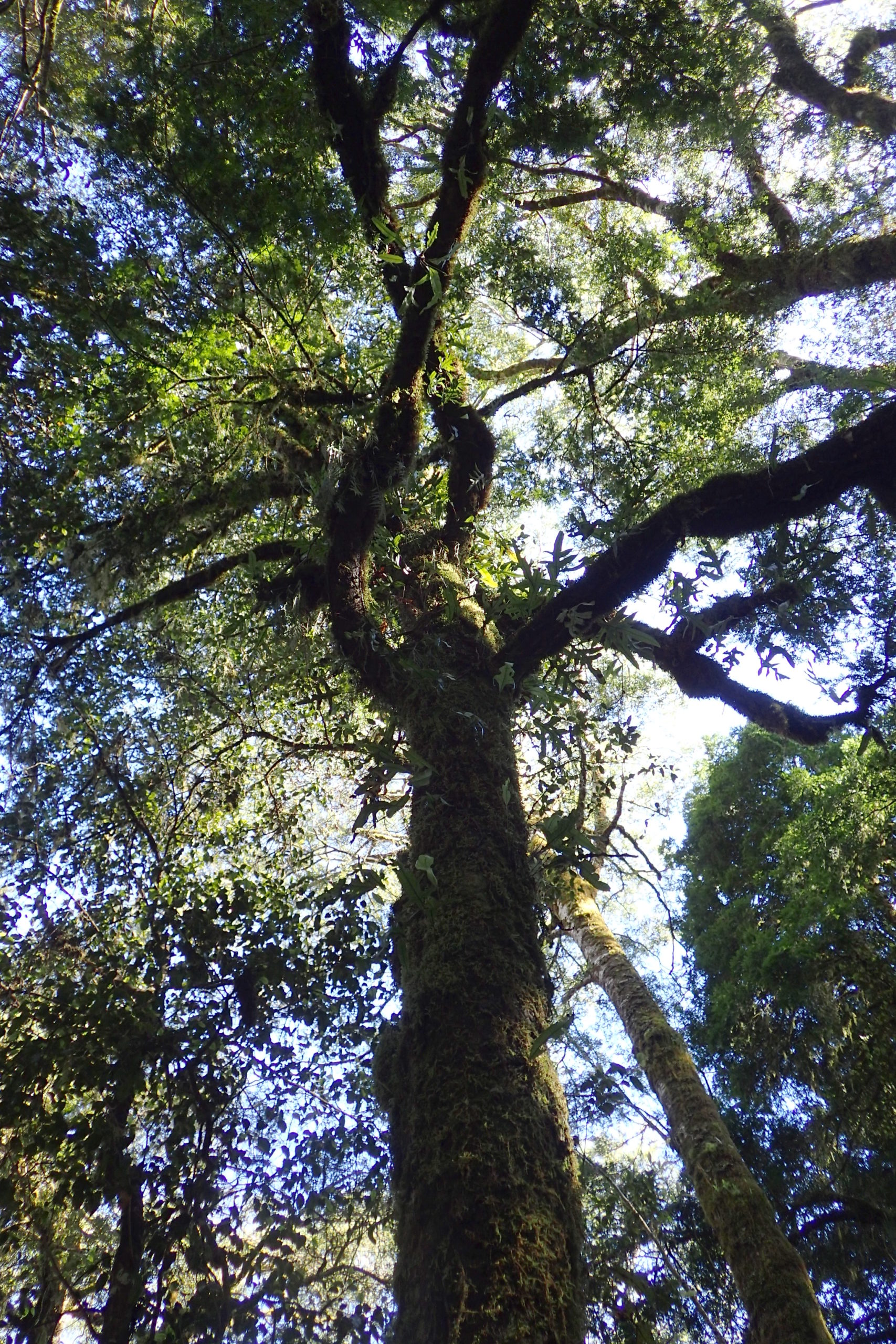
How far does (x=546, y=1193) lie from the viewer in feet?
6.81

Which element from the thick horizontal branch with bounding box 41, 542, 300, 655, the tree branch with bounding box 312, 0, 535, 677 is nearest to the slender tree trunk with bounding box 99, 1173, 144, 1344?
the tree branch with bounding box 312, 0, 535, 677

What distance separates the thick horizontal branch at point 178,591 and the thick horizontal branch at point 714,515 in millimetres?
1769

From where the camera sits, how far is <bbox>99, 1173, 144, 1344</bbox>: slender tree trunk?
2.61m

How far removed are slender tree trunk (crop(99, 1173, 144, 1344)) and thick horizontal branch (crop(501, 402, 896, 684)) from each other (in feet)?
9.02

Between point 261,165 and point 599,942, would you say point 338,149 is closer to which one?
point 261,165

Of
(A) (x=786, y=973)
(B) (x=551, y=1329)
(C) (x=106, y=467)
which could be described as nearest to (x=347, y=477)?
(C) (x=106, y=467)

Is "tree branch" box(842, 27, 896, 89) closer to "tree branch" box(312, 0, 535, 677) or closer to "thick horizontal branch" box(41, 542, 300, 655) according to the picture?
"tree branch" box(312, 0, 535, 677)

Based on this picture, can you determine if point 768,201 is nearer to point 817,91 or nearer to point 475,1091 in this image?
point 817,91

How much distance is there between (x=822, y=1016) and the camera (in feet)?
24.6

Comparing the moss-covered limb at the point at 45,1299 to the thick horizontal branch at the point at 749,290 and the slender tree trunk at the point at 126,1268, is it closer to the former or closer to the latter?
the slender tree trunk at the point at 126,1268

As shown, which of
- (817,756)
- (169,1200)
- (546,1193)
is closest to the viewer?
(546,1193)

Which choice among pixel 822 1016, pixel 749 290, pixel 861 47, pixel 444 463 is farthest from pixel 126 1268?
pixel 861 47

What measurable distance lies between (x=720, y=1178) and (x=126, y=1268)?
3.76 m

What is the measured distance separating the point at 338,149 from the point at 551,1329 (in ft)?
17.5
